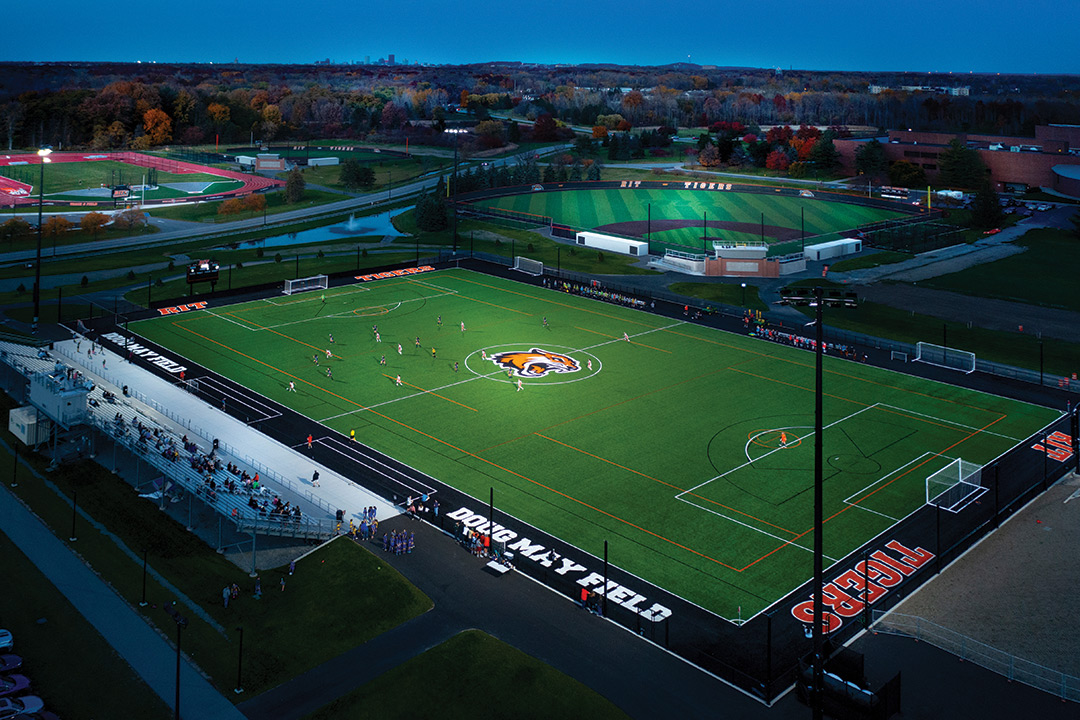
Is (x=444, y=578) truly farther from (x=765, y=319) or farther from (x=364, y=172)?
(x=364, y=172)

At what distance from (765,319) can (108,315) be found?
62.7m

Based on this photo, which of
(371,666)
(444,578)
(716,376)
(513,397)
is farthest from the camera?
(716,376)

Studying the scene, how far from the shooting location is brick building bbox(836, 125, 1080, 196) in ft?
540

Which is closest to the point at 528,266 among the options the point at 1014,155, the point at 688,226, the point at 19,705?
the point at 688,226

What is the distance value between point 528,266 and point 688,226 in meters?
41.7

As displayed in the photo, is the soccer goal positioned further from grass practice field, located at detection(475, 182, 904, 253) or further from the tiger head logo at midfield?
grass practice field, located at detection(475, 182, 904, 253)

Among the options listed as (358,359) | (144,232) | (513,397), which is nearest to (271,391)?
(358,359)

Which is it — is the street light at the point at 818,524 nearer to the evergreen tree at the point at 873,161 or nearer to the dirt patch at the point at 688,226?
the dirt patch at the point at 688,226

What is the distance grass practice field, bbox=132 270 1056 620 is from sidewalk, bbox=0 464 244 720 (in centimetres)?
1940

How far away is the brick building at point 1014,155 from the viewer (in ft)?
540

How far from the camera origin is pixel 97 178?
583 ft

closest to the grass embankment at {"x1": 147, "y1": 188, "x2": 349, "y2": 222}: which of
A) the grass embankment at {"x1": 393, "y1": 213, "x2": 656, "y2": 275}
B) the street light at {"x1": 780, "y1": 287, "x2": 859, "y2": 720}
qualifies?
the grass embankment at {"x1": 393, "y1": 213, "x2": 656, "y2": 275}

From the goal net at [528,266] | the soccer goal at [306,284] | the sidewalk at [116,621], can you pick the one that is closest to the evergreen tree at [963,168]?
the goal net at [528,266]

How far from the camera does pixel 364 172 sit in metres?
174
